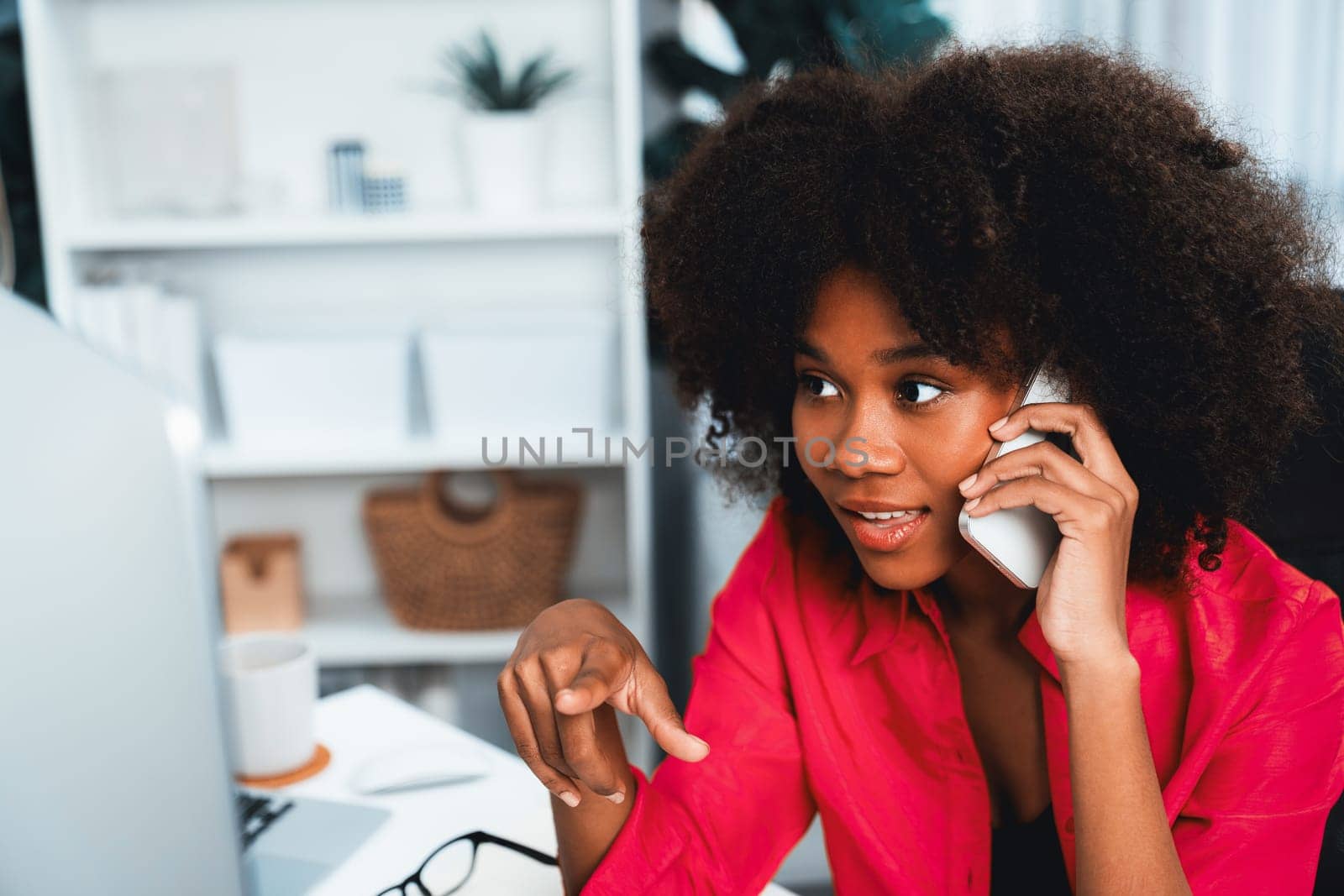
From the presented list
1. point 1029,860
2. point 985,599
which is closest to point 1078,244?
point 985,599

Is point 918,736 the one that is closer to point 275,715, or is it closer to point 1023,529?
point 1023,529

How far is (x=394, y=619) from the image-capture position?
6.67 ft

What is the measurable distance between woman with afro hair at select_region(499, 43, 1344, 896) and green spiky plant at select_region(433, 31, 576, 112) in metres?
1.02

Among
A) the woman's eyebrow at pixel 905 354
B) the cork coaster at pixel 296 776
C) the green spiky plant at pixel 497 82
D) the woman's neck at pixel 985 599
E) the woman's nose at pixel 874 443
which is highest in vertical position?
the green spiky plant at pixel 497 82

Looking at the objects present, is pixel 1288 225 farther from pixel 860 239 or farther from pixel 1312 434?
pixel 860 239

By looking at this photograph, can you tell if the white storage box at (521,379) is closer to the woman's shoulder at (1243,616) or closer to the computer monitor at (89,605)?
the woman's shoulder at (1243,616)

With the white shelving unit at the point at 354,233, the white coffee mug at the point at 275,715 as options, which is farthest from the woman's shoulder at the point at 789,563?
the white shelving unit at the point at 354,233

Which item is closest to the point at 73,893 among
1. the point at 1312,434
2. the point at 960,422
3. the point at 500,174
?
the point at 960,422

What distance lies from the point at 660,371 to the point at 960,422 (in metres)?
1.23

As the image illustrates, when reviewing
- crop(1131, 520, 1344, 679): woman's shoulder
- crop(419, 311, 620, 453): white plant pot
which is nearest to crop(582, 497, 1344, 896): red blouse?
crop(1131, 520, 1344, 679): woman's shoulder

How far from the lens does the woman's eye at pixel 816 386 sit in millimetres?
842

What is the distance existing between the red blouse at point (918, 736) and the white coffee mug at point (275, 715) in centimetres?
31

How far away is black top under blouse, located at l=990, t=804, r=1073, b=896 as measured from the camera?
0.91 metres

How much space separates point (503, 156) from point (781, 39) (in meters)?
0.50
